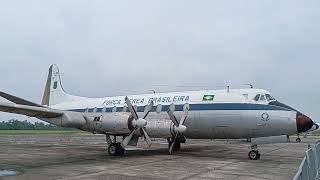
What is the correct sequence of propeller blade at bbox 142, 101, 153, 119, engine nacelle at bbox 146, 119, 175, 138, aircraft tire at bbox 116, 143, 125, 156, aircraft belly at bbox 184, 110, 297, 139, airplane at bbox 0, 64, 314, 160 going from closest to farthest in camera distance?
aircraft belly at bbox 184, 110, 297, 139, airplane at bbox 0, 64, 314, 160, engine nacelle at bbox 146, 119, 175, 138, aircraft tire at bbox 116, 143, 125, 156, propeller blade at bbox 142, 101, 153, 119

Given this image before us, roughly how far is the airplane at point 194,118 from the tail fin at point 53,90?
9.43 metres

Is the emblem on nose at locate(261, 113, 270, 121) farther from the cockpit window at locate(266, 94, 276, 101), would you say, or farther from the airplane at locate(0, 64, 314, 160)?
the cockpit window at locate(266, 94, 276, 101)

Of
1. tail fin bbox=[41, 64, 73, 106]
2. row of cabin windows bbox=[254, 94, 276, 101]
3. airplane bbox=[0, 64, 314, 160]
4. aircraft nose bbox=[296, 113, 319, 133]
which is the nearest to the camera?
aircraft nose bbox=[296, 113, 319, 133]

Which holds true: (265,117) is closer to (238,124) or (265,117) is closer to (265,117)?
(265,117)

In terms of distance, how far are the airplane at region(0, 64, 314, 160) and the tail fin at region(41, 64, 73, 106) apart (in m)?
9.43

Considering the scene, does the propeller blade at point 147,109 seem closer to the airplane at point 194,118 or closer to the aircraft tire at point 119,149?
the airplane at point 194,118

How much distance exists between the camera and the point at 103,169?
13.3m

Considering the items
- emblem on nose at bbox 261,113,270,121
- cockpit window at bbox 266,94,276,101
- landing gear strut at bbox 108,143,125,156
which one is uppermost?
cockpit window at bbox 266,94,276,101

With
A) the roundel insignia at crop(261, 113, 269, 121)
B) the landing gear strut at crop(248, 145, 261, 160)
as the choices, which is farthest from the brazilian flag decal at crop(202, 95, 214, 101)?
the landing gear strut at crop(248, 145, 261, 160)

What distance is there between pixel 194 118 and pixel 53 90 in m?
14.7

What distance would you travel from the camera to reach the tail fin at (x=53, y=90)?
2847 centimetres

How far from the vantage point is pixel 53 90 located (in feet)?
95.5

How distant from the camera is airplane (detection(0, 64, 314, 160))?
1686cm

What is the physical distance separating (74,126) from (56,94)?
11222 millimetres
